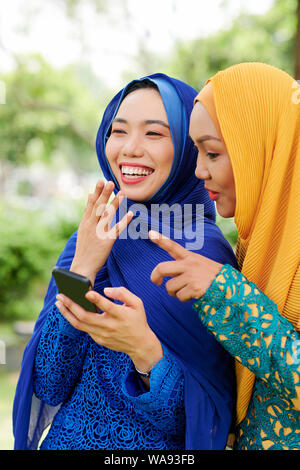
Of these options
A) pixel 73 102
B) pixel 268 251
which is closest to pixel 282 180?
pixel 268 251

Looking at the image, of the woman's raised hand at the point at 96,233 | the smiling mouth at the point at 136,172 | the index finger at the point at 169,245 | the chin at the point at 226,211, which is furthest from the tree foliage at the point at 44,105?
the index finger at the point at 169,245

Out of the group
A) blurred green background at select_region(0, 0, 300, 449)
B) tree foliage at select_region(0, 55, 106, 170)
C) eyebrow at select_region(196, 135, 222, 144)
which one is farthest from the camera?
tree foliage at select_region(0, 55, 106, 170)

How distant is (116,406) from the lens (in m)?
1.25

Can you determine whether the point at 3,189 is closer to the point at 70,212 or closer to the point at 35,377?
the point at 70,212

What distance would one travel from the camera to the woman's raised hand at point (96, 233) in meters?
1.20

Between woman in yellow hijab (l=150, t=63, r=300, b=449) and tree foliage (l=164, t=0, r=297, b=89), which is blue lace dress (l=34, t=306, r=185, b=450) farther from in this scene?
tree foliage (l=164, t=0, r=297, b=89)

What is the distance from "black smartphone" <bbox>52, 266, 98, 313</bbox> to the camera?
1.02 metres

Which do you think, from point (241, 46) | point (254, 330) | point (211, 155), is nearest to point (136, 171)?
point (211, 155)

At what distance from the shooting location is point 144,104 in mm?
1312

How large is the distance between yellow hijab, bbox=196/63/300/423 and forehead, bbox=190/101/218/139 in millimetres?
12

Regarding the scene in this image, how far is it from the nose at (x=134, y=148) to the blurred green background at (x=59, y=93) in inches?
139

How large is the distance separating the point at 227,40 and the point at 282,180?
8444 mm

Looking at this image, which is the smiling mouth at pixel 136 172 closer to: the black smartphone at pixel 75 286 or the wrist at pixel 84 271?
the wrist at pixel 84 271

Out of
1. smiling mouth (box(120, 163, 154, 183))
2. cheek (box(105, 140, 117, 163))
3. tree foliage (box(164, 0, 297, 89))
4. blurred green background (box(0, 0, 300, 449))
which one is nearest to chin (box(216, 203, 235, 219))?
smiling mouth (box(120, 163, 154, 183))
